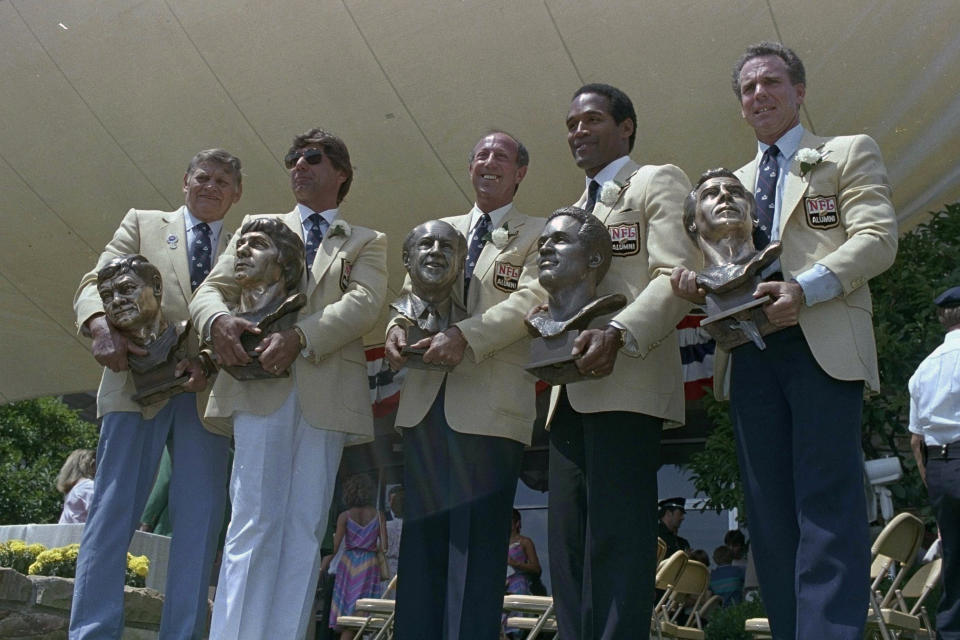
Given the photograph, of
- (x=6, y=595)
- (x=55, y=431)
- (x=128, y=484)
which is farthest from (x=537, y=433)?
(x=55, y=431)

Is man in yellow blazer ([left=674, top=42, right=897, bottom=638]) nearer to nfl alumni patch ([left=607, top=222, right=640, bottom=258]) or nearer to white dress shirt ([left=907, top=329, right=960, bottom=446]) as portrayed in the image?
nfl alumni patch ([left=607, top=222, right=640, bottom=258])

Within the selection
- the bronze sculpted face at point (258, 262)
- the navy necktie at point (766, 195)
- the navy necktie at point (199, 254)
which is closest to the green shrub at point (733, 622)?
the navy necktie at point (766, 195)

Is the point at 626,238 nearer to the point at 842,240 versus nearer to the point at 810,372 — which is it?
the point at 842,240

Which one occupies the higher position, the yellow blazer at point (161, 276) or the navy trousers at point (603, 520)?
the yellow blazer at point (161, 276)

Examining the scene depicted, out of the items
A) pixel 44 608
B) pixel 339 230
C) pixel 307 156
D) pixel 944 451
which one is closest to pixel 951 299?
pixel 944 451

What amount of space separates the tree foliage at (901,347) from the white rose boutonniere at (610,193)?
392cm

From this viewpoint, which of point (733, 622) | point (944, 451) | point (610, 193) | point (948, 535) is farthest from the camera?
point (733, 622)

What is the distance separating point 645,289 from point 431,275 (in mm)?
676

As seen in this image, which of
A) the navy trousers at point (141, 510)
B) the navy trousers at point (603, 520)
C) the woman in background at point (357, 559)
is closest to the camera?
the navy trousers at point (603, 520)

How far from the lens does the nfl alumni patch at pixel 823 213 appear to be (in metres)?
3.22

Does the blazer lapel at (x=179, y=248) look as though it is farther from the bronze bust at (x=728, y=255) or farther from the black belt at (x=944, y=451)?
the black belt at (x=944, y=451)

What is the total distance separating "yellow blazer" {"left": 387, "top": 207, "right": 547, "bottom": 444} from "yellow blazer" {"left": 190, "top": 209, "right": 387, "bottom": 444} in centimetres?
16

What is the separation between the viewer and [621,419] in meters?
3.25

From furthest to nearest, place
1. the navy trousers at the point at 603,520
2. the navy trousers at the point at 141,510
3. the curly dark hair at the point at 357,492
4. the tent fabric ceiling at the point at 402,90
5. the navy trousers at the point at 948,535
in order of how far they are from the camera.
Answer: the curly dark hair at the point at 357,492
the tent fabric ceiling at the point at 402,90
the navy trousers at the point at 948,535
the navy trousers at the point at 141,510
the navy trousers at the point at 603,520
